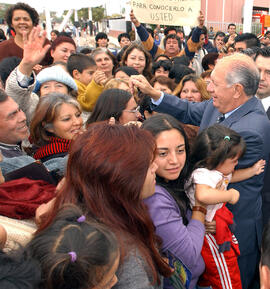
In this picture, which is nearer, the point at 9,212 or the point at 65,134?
the point at 9,212

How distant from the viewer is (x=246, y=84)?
2277mm

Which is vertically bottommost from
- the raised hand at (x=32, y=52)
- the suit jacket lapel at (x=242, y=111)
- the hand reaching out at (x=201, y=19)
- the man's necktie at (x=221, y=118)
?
the man's necktie at (x=221, y=118)

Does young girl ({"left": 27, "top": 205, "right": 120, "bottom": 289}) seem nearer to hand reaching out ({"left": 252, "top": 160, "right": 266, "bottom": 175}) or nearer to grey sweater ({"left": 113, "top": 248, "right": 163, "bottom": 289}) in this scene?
grey sweater ({"left": 113, "top": 248, "right": 163, "bottom": 289})

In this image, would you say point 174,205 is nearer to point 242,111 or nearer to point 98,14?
point 242,111

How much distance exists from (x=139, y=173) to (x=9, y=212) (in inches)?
23.5

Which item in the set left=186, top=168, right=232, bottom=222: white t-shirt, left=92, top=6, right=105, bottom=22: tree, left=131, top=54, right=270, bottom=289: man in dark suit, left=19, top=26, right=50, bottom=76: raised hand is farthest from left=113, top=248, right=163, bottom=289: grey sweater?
left=92, top=6, right=105, bottom=22: tree

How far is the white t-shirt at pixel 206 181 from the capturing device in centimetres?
189

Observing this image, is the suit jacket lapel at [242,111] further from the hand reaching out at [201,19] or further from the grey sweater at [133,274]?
the hand reaching out at [201,19]

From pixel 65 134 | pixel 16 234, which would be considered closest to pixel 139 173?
pixel 16 234

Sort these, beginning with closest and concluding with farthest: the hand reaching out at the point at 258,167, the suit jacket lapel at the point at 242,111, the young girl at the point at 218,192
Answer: the young girl at the point at 218,192 → the hand reaching out at the point at 258,167 → the suit jacket lapel at the point at 242,111

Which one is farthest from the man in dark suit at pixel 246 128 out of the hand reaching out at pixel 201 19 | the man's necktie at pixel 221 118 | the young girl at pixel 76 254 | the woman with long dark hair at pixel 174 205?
the hand reaching out at pixel 201 19

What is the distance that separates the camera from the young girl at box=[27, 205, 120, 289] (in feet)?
2.97

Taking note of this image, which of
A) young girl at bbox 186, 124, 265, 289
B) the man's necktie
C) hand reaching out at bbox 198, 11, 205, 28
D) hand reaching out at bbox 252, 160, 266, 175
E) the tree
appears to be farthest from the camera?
the tree

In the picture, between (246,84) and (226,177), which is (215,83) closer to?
(246,84)
